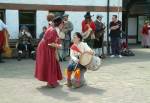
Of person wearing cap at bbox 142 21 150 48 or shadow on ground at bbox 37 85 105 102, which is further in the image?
person wearing cap at bbox 142 21 150 48

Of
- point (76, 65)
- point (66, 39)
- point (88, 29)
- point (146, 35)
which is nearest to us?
point (76, 65)

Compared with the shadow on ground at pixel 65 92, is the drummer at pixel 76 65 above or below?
above

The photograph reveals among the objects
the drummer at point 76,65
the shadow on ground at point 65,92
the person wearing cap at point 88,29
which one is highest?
the person wearing cap at point 88,29

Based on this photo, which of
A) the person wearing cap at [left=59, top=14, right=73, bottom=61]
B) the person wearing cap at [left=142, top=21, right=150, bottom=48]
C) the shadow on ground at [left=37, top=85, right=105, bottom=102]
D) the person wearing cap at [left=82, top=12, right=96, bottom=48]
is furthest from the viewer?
the person wearing cap at [left=142, top=21, right=150, bottom=48]

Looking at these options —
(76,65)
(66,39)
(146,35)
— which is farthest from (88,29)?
(146,35)

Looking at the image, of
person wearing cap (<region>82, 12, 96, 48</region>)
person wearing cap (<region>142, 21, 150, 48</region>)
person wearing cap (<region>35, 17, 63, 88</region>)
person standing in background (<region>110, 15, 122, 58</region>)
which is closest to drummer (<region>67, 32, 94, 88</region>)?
person wearing cap (<region>35, 17, 63, 88</region>)

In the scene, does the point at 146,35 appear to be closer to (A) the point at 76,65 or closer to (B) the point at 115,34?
(B) the point at 115,34

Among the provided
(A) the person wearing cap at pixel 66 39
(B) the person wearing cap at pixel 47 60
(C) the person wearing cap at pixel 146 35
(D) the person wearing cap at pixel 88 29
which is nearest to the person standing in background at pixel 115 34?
(D) the person wearing cap at pixel 88 29

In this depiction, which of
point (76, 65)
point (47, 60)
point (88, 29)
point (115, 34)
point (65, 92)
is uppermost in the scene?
point (88, 29)

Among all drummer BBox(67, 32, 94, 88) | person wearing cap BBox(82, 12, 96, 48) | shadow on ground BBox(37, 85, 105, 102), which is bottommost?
shadow on ground BBox(37, 85, 105, 102)

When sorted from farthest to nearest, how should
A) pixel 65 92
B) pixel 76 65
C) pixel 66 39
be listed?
pixel 66 39, pixel 76 65, pixel 65 92

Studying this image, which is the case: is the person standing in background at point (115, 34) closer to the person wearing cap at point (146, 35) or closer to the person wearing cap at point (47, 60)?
the person wearing cap at point (146, 35)

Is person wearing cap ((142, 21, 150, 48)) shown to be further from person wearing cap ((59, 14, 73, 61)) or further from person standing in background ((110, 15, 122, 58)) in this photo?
person wearing cap ((59, 14, 73, 61))

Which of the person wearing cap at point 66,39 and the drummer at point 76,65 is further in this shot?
the person wearing cap at point 66,39
